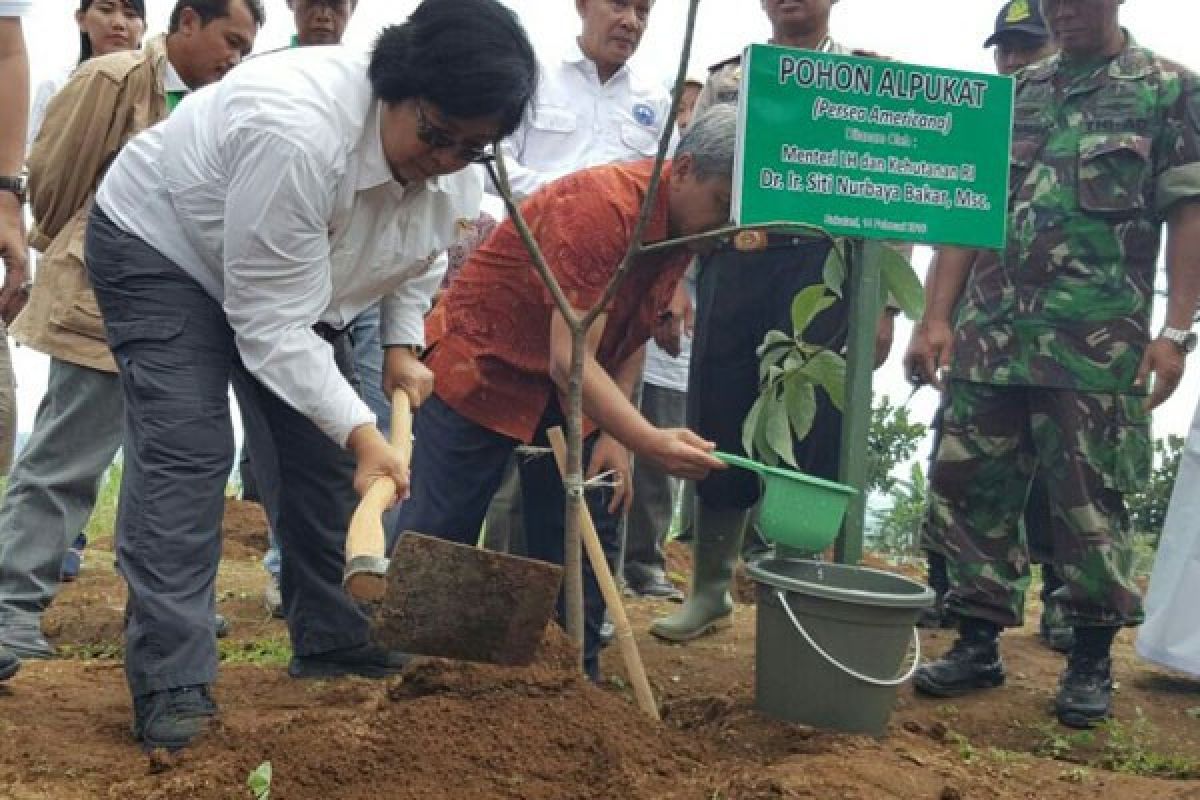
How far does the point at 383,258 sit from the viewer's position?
9.56ft

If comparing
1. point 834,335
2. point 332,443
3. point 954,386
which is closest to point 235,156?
point 332,443

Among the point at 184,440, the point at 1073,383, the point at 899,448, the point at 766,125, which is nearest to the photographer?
the point at 184,440

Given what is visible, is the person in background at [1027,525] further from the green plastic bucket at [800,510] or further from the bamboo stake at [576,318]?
the bamboo stake at [576,318]

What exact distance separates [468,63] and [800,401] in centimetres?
124

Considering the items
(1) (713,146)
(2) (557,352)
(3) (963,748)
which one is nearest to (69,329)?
(2) (557,352)

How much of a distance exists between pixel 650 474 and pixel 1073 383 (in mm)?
1560

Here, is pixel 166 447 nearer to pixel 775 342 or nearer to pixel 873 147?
pixel 775 342

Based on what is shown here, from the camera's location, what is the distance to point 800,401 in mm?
3322

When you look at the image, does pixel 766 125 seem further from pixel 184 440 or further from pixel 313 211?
pixel 184 440

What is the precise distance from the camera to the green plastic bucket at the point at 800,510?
9.53ft

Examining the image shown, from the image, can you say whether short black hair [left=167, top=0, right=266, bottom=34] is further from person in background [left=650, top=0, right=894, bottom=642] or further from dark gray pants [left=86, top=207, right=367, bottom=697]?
person in background [left=650, top=0, right=894, bottom=642]

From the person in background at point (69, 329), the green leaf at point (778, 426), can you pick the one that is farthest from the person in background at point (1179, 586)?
the person in background at point (69, 329)

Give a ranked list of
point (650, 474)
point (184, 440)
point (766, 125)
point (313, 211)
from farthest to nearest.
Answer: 1. point (650, 474)
2. point (766, 125)
3. point (184, 440)
4. point (313, 211)

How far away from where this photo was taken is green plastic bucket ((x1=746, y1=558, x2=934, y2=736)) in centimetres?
290
